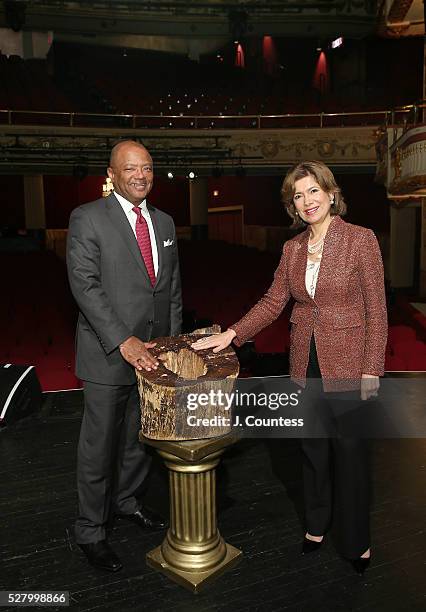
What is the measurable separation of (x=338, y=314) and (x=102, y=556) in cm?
116

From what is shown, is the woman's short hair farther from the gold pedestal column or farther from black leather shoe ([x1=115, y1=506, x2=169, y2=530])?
black leather shoe ([x1=115, y1=506, x2=169, y2=530])

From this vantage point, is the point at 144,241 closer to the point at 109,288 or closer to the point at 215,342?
the point at 109,288

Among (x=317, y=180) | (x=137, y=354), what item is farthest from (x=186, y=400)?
(x=317, y=180)

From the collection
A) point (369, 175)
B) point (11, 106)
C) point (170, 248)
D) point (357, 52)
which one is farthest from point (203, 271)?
point (357, 52)

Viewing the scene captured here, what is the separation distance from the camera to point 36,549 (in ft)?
6.99

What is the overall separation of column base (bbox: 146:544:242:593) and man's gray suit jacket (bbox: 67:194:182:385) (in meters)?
0.62

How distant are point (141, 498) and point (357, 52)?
1556cm

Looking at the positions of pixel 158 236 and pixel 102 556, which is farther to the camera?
pixel 158 236

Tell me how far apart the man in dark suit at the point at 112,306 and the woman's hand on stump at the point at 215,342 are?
0.17 m

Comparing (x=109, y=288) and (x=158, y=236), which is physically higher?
(x=158, y=236)

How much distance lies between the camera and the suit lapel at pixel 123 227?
6.47 ft

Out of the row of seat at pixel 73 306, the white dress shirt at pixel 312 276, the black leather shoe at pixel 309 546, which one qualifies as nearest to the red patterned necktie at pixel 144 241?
the white dress shirt at pixel 312 276

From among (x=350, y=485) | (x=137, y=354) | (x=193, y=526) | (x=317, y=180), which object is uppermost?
(x=317, y=180)

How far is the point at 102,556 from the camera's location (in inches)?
78.7
